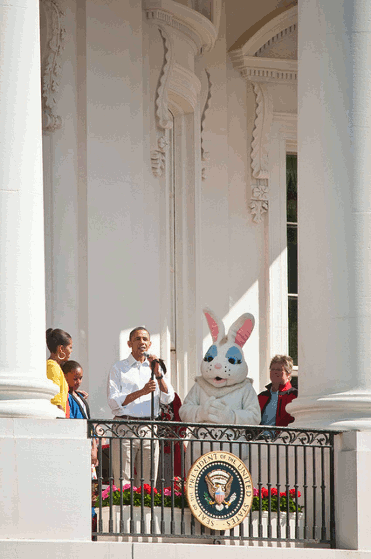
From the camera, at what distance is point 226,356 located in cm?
1448

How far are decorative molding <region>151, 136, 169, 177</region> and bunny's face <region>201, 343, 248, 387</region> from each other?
13.1 feet

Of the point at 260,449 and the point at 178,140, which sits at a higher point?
the point at 178,140

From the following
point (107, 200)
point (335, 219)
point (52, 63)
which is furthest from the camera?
point (107, 200)

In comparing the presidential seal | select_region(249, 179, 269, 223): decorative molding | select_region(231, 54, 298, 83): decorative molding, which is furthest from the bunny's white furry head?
select_region(231, 54, 298, 83): decorative molding

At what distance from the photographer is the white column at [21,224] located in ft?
39.7

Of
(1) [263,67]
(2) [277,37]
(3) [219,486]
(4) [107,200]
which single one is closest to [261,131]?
(1) [263,67]

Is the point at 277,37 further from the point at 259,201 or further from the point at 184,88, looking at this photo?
the point at 259,201

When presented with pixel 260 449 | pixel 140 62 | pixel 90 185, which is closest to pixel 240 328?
pixel 260 449

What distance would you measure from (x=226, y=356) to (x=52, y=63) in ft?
15.8

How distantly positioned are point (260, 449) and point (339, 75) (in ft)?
12.6

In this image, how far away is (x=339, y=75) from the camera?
13594 millimetres

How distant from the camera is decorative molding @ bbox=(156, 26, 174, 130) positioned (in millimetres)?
17906

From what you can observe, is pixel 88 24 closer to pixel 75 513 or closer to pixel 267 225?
pixel 267 225

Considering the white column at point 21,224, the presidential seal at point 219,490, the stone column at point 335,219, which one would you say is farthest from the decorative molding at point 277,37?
the presidential seal at point 219,490
